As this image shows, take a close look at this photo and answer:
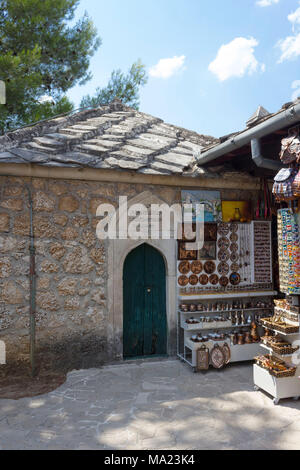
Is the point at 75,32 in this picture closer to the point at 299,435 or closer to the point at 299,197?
the point at 299,197

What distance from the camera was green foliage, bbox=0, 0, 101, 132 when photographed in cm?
897

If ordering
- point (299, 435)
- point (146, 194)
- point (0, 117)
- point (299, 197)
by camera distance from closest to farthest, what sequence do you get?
point (299, 435), point (299, 197), point (146, 194), point (0, 117)

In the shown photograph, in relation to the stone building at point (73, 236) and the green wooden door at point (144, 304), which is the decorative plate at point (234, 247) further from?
the green wooden door at point (144, 304)

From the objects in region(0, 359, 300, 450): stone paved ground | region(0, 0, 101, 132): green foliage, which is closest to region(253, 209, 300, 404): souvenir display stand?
region(0, 359, 300, 450): stone paved ground

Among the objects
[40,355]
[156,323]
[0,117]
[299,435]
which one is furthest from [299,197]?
[0,117]

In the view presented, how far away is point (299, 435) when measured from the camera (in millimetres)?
3209

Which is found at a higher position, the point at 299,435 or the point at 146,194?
the point at 146,194

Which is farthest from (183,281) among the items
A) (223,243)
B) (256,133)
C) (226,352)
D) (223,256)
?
(256,133)

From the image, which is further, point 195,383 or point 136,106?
point 136,106

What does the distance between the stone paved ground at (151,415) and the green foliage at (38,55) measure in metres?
7.70

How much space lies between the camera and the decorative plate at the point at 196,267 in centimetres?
563

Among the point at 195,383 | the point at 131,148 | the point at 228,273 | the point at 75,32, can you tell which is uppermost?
the point at 75,32
